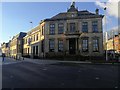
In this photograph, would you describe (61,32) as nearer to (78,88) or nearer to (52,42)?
(52,42)

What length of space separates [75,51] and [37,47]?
1317 centimetres

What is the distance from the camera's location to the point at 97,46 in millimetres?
40844

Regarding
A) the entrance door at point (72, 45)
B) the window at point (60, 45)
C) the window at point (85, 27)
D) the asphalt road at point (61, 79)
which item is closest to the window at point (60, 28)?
the window at point (60, 45)

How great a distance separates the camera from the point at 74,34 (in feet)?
136

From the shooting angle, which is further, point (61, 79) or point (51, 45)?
point (51, 45)

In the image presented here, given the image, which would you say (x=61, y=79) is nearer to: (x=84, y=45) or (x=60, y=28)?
(x=84, y=45)

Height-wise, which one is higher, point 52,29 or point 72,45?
point 52,29

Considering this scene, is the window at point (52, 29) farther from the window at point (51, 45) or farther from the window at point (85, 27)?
the window at point (85, 27)

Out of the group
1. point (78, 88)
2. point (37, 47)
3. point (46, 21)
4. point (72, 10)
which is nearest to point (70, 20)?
point (72, 10)

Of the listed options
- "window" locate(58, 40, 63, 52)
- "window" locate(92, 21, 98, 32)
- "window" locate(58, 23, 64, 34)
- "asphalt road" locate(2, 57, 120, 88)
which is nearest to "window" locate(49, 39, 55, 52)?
"window" locate(58, 40, 63, 52)

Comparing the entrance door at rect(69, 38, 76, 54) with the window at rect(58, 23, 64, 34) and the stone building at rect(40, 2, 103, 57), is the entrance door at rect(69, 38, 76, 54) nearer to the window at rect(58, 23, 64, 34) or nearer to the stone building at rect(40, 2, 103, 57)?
the stone building at rect(40, 2, 103, 57)

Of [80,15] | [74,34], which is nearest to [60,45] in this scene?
[74,34]

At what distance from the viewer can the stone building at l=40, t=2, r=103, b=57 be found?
41.1 meters

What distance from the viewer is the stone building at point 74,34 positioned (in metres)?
41.1
